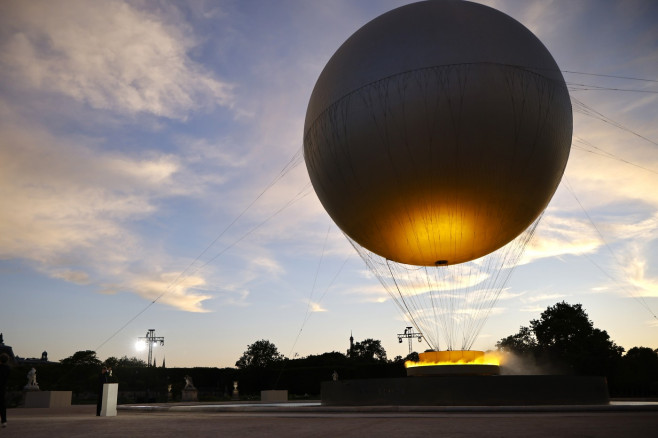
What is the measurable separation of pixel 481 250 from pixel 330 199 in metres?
6.25

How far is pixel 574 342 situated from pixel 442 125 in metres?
72.3

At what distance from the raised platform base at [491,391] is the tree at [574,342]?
171 feet

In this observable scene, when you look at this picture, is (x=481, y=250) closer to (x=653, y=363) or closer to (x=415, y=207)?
(x=415, y=207)

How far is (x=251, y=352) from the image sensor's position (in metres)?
118

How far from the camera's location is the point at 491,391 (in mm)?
15820

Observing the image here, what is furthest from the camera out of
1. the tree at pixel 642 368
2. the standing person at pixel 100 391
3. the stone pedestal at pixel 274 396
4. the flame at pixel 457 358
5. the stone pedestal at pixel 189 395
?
the tree at pixel 642 368

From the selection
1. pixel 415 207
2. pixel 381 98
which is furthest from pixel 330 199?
pixel 381 98

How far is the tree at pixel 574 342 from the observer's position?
2422 inches

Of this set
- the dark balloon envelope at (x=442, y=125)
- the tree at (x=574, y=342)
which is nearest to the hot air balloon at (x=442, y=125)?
the dark balloon envelope at (x=442, y=125)

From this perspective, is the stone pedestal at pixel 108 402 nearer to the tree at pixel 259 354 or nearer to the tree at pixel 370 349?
the tree at pixel 259 354

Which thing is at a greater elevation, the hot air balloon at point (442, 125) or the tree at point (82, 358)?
the hot air balloon at point (442, 125)

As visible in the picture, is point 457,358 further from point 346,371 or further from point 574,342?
point 574,342

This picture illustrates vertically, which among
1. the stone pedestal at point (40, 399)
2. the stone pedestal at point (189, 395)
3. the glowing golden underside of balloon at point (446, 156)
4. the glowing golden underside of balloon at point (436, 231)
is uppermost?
the glowing golden underside of balloon at point (446, 156)

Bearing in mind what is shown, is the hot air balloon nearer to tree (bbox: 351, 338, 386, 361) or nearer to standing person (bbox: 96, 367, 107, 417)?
standing person (bbox: 96, 367, 107, 417)
